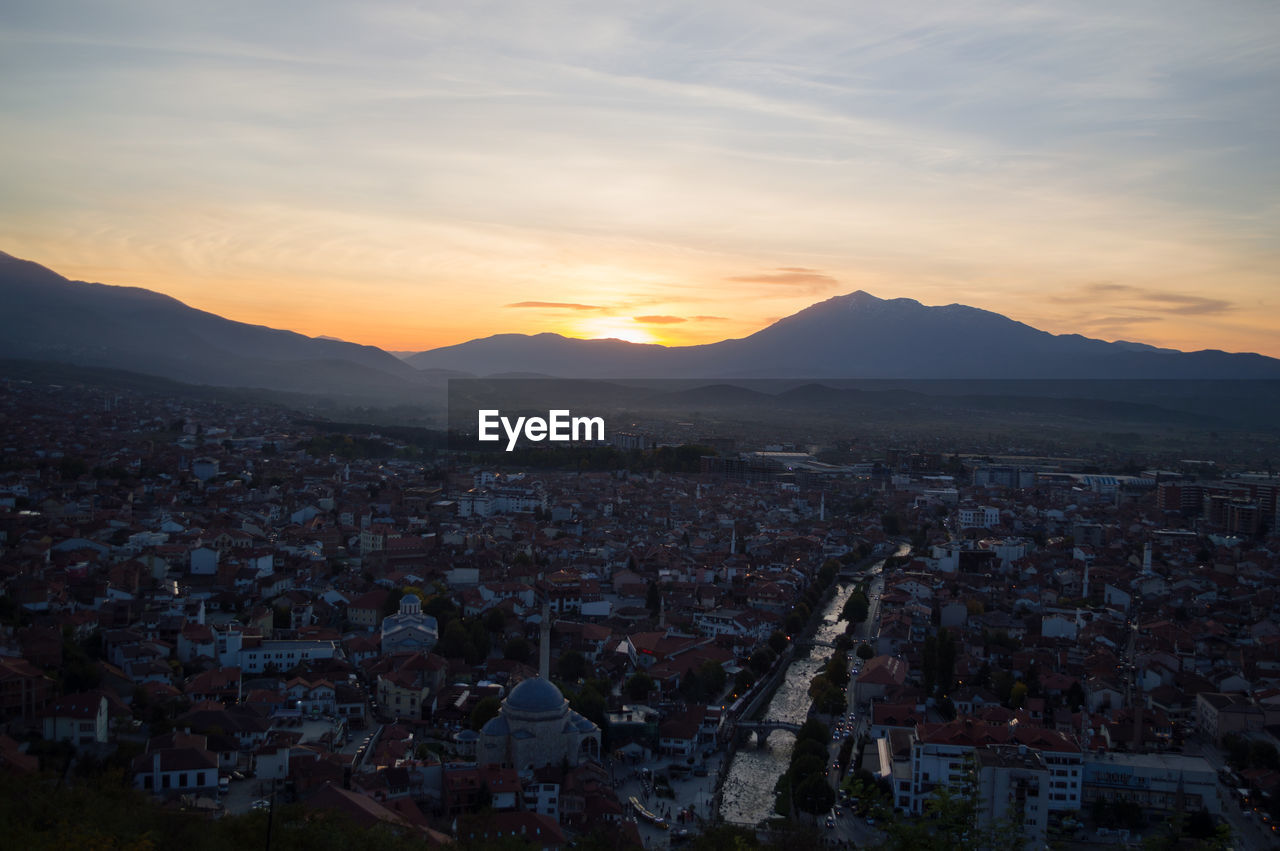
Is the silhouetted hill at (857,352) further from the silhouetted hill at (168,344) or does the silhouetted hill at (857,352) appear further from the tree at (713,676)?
the tree at (713,676)

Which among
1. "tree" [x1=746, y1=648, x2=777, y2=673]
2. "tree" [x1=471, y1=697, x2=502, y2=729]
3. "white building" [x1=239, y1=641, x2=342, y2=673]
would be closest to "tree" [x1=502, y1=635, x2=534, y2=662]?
"white building" [x1=239, y1=641, x2=342, y2=673]

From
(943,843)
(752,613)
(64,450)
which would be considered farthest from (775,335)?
(943,843)

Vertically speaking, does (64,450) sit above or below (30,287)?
below

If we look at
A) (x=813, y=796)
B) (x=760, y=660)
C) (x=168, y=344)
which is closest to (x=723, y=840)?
(x=813, y=796)

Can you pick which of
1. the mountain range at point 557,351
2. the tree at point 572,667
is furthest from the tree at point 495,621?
the mountain range at point 557,351

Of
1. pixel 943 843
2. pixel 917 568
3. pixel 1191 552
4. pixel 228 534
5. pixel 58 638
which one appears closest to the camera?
pixel 943 843

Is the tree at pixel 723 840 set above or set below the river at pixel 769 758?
above

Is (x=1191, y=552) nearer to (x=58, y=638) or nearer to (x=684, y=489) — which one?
(x=684, y=489)
